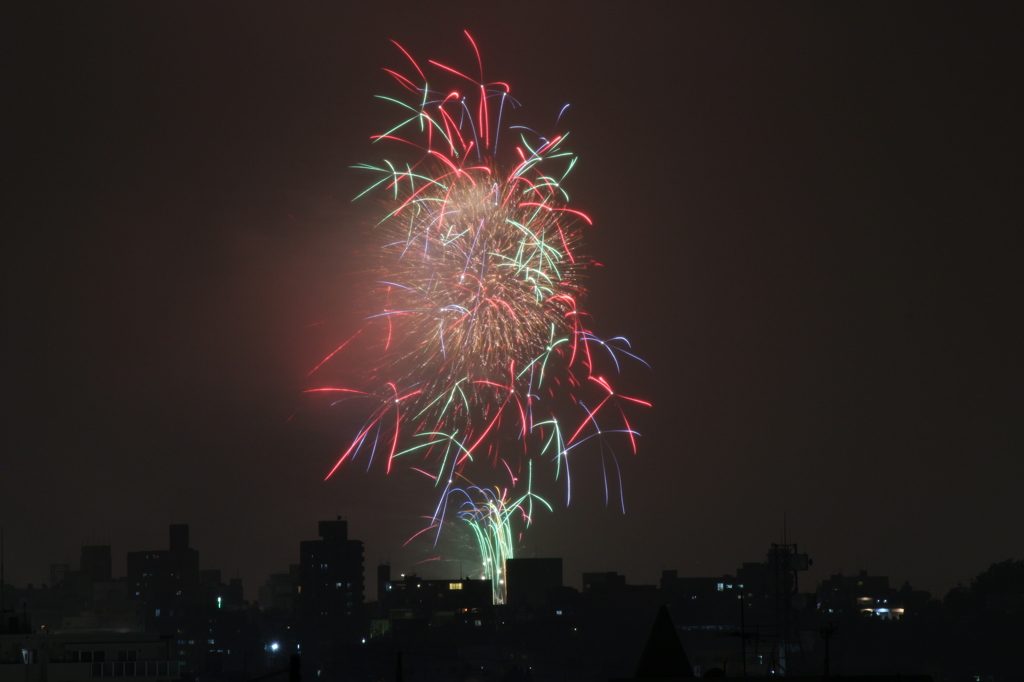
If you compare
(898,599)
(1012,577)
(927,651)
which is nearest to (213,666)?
(927,651)

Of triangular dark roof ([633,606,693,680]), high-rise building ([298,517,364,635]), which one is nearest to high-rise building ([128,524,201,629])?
high-rise building ([298,517,364,635])

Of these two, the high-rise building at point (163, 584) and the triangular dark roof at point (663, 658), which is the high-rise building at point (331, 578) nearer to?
the high-rise building at point (163, 584)

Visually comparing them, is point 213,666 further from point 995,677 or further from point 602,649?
point 995,677

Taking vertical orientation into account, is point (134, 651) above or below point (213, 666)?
above

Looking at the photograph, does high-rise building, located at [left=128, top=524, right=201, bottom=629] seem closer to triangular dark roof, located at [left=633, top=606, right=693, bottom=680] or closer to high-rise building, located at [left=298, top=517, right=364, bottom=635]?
high-rise building, located at [left=298, top=517, right=364, bottom=635]

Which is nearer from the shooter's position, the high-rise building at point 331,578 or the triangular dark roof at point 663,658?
the triangular dark roof at point 663,658

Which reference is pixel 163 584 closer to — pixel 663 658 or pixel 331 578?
pixel 331 578

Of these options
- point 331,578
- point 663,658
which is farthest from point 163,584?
point 663,658

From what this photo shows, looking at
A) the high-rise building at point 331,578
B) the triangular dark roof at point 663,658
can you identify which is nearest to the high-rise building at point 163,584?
the high-rise building at point 331,578
